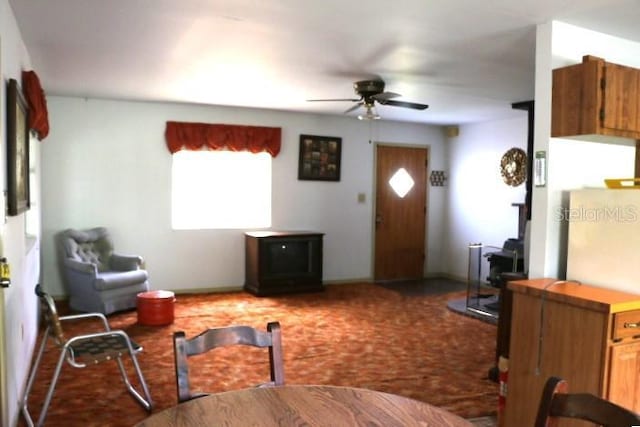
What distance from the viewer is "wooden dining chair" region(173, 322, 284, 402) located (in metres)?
1.58

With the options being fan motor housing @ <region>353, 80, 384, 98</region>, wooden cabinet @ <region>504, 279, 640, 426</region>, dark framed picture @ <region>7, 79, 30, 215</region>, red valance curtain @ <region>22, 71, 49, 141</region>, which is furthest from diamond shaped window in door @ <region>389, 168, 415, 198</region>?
dark framed picture @ <region>7, 79, 30, 215</region>

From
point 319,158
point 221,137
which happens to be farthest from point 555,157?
point 221,137

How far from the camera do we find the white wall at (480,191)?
21.0ft

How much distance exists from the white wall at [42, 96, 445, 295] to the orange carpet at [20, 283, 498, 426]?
0.72 metres

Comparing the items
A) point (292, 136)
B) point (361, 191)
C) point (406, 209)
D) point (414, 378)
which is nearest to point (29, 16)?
point (414, 378)

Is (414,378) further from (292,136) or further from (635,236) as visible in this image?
(292,136)

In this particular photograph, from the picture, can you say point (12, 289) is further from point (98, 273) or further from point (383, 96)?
point (383, 96)

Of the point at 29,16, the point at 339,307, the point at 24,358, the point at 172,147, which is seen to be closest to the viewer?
the point at 29,16

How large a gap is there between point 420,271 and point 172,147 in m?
3.98

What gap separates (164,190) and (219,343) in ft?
15.1

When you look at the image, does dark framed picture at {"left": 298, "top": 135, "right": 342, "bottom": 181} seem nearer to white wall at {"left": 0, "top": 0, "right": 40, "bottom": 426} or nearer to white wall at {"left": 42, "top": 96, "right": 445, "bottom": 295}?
white wall at {"left": 42, "top": 96, "right": 445, "bottom": 295}

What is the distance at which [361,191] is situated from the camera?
22.9 feet

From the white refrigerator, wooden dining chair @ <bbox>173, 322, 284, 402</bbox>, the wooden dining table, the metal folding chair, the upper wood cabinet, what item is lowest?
the metal folding chair

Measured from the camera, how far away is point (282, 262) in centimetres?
614
